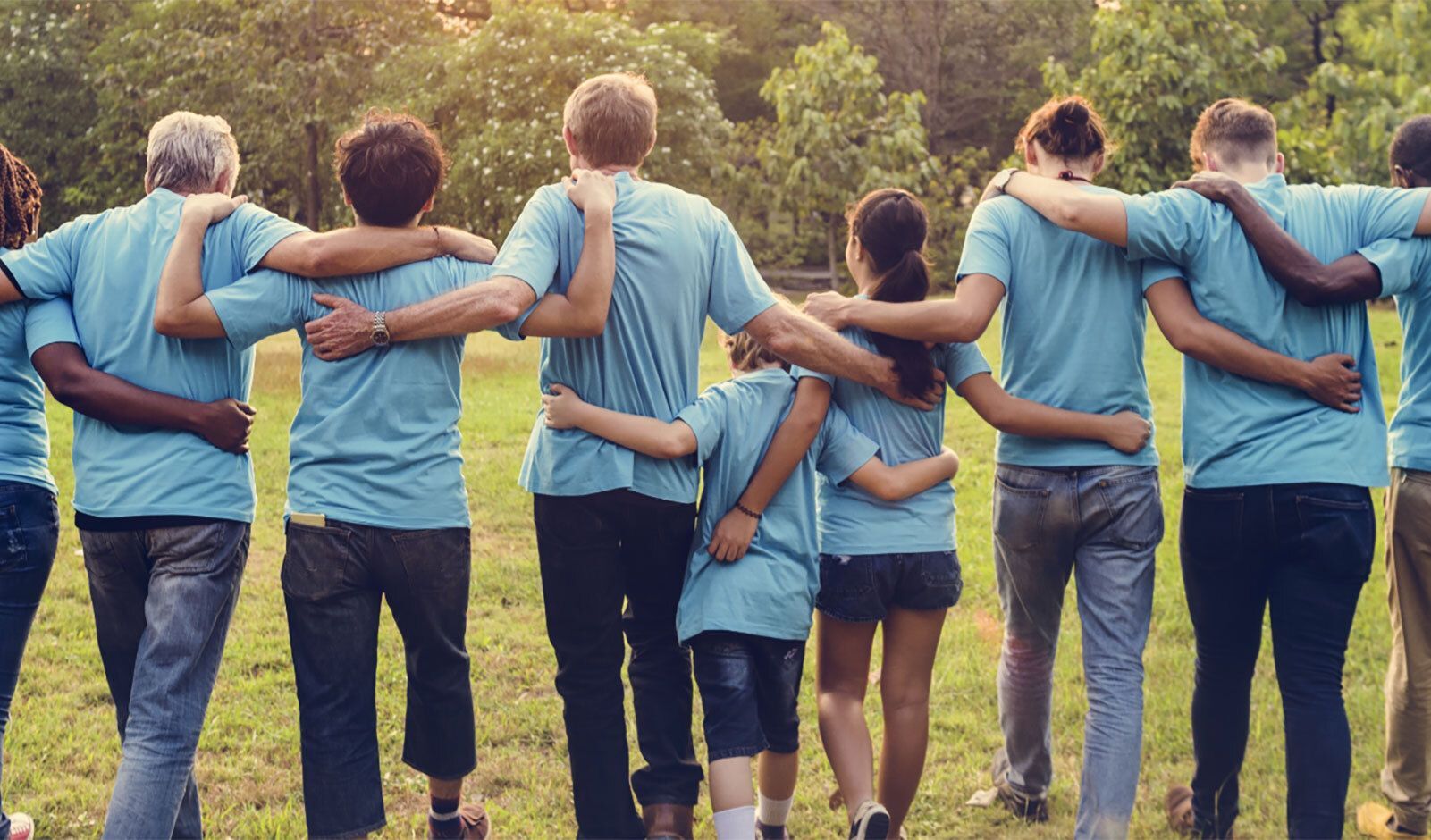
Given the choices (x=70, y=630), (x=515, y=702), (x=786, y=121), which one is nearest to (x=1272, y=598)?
(x=515, y=702)

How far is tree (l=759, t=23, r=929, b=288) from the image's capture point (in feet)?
70.0

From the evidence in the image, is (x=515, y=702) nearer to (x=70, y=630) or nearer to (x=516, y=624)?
(x=516, y=624)

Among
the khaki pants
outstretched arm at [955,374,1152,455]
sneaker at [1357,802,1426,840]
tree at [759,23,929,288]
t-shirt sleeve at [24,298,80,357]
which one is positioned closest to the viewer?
t-shirt sleeve at [24,298,80,357]

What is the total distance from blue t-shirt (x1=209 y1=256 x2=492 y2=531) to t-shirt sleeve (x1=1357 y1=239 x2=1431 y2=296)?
240 centimetres

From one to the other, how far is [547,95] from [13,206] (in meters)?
16.2

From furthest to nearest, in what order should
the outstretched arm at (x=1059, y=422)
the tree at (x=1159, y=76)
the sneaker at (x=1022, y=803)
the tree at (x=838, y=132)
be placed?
the tree at (x=838, y=132) → the tree at (x=1159, y=76) → the sneaker at (x=1022, y=803) → the outstretched arm at (x=1059, y=422)

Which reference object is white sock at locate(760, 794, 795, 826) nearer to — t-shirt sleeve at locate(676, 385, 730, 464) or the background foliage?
t-shirt sleeve at locate(676, 385, 730, 464)

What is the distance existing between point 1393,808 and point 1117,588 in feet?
4.60

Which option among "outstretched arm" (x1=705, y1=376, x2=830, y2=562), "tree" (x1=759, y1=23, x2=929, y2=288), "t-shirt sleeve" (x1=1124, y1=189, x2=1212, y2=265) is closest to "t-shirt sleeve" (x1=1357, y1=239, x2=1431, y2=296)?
"t-shirt sleeve" (x1=1124, y1=189, x2=1212, y2=265)

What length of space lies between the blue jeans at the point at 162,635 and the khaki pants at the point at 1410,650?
3294mm

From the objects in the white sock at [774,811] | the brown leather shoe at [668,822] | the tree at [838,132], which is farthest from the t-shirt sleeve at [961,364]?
the tree at [838,132]

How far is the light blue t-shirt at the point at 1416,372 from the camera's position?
12.4 feet

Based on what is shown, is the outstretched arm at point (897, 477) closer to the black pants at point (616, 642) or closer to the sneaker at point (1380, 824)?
the black pants at point (616, 642)

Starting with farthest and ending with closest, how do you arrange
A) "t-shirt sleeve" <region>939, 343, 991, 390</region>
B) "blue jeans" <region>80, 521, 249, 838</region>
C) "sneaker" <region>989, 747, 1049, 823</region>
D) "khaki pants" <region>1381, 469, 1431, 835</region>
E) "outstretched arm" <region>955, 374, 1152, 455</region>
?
"sneaker" <region>989, 747, 1049, 823</region> → "khaki pants" <region>1381, 469, 1431, 835</region> → "t-shirt sleeve" <region>939, 343, 991, 390</region> → "outstretched arm" <region>955, 374, 1152, 455</region> → "blue jeans" <region>80, 521, 249, 838</region>
